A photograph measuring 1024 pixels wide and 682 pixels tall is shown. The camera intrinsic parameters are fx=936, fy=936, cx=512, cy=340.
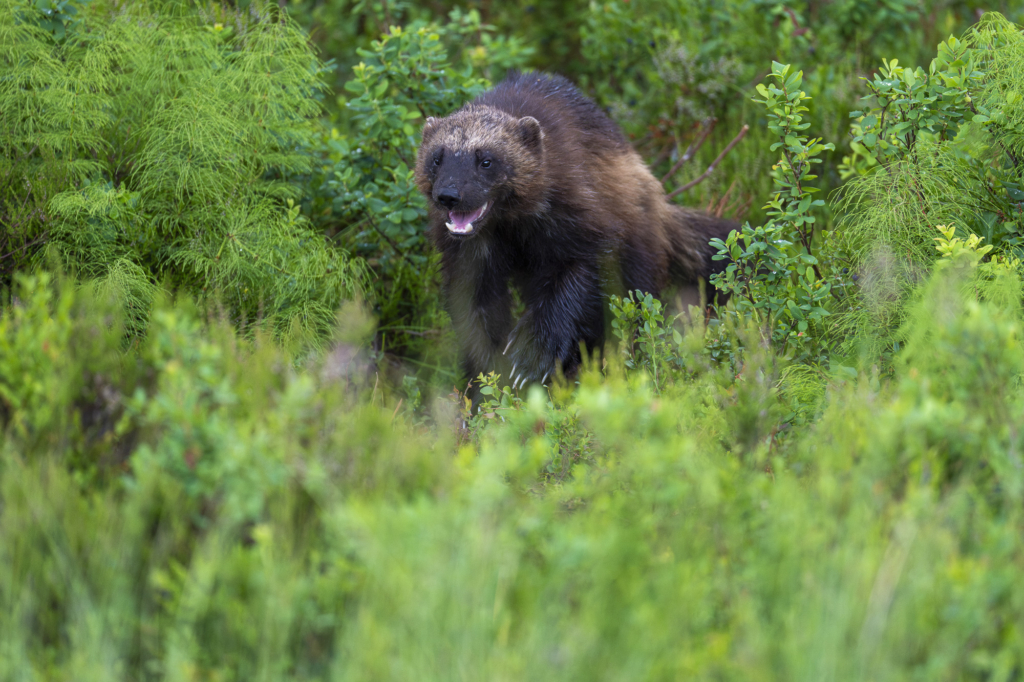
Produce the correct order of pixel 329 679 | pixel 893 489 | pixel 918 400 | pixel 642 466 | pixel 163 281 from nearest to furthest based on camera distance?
pixel 329 679 → pixel 642 466 → pixel 893 489 → pixel 918 400 → pixel 163 281

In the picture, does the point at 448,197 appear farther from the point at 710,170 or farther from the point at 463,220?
the point at 710,170

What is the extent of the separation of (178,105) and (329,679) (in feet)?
9.72

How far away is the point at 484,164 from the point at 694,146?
2079 mm

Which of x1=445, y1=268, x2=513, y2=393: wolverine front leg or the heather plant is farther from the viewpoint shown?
x1=445, y1=268, x2=513, y2=393: wolverine front leg

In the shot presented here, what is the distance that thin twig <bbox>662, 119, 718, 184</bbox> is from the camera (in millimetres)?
5820

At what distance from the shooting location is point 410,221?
16.3 feet

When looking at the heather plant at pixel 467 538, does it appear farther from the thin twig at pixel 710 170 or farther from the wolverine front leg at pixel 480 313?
the thin twig at pixel 710 170

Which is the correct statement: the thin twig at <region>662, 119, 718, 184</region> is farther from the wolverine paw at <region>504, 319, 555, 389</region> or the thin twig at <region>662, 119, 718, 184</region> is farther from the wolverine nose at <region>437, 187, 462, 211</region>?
the wolverine nose at <region>437, 187, 462, 211</region>

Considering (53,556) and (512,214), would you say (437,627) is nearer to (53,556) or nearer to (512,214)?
(53,556)

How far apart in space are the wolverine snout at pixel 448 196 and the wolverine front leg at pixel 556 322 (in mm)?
588

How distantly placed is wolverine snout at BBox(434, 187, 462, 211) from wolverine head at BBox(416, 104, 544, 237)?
2cm

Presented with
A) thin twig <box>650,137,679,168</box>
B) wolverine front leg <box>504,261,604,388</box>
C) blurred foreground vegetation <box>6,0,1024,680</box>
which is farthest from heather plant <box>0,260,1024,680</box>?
thin twig <box>650,137,679,168</box>

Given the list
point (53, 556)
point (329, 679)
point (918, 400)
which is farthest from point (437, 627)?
point (918, 400)

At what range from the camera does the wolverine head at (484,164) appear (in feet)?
13.8
